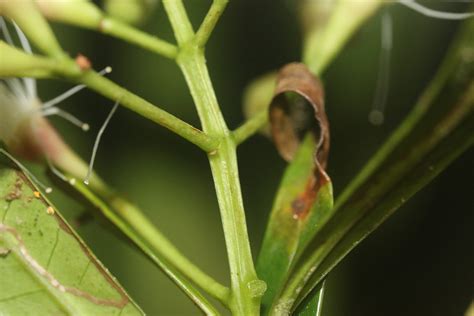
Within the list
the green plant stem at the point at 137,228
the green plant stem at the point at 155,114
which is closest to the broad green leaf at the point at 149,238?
the green plant stem at the point at 137,228

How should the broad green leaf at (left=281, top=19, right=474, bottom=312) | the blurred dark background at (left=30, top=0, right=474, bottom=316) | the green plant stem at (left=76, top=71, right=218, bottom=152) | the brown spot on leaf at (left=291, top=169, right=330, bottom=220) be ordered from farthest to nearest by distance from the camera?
the blurred dark background at (left=30, top=0, right=474, bottom=316)
the brown spot on leaf at (left=291, top=169, right=330, bottom=220)
the green plant stem at (left=76, top=71, right=218, bottom=152)
the broad green leaf at (left=281, top=19, right=474, bottom=312)

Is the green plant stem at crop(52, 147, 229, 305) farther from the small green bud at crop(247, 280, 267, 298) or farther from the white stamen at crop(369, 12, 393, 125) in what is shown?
the white stamen at crop(369, 12, 393, 125)

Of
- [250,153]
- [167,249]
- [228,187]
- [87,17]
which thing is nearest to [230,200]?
[228,187]

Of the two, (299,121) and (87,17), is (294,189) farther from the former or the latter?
(87,17)

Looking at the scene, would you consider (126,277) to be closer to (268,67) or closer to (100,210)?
(268,67)

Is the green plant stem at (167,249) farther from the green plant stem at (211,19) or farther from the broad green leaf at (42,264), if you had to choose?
the green plant stem at (211,19)

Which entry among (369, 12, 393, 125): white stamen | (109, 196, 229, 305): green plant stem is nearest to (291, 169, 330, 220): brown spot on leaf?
(109, 196, 229, 305): green plant stem

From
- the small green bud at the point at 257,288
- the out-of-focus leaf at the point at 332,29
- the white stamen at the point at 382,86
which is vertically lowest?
the small green bud at the point at 257,288
